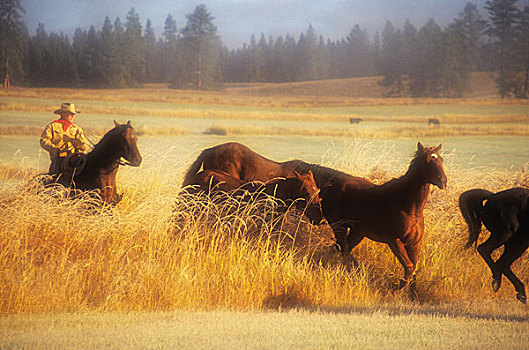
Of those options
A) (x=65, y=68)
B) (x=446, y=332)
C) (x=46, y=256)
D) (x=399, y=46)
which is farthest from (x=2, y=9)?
(x=399, y=46)

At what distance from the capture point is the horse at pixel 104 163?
6.21 m

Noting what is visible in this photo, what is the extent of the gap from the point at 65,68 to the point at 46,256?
11422 millimetres

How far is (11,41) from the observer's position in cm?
1359

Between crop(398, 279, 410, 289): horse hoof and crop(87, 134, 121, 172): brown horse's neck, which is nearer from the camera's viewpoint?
crop(398, 279, 410, 289): horse hoof

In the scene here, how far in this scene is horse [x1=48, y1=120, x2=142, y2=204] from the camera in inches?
244

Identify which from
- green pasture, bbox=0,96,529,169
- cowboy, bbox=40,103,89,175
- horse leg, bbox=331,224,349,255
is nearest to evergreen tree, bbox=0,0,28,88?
green pasture, bbox=0,96,529,169

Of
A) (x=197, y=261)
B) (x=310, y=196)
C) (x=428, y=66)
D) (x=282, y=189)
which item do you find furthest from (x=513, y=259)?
(x=428, y=66)

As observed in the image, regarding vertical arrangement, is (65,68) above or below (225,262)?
above

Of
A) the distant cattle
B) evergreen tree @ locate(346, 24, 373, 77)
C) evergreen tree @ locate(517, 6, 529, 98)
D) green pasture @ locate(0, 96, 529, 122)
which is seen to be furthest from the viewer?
the distant cattle

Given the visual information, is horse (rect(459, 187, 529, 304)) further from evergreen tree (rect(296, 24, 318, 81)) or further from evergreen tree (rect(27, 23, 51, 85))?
evergreen tree (rect(296, 24, 318, 81))

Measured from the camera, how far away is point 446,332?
3953 millimetres

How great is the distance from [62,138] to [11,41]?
25.4 ft

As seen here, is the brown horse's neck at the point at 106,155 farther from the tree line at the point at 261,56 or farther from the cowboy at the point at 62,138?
the tree line at the point at 261,56

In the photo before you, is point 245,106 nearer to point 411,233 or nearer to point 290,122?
point 290,122
